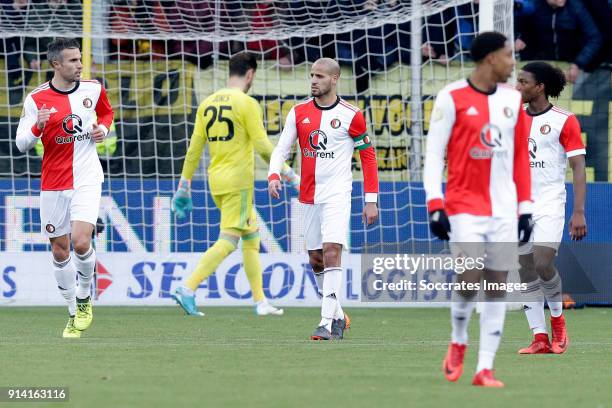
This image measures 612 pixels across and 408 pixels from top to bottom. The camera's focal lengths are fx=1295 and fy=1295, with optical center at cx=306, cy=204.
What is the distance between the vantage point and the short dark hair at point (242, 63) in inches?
452

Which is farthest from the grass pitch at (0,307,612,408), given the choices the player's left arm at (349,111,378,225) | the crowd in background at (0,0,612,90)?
the crowd in background at (0,0,612,90)

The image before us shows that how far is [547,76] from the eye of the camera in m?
8.70

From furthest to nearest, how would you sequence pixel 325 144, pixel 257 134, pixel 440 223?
pixel 257 134 → pixel 325 144 → pixel 440 223

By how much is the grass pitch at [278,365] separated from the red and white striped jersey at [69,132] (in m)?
1.19

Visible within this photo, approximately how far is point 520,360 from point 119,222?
6707 mm

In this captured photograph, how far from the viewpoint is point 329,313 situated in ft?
30.8

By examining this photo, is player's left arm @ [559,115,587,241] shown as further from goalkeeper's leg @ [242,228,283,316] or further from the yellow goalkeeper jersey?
goalkeeper's leg @ [242,228,283,316]

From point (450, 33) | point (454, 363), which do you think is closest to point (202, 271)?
point (450, 33)

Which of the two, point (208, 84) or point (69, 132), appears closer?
point (69, 132)

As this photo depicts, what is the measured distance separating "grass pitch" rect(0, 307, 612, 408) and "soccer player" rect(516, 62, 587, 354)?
0.34 meters

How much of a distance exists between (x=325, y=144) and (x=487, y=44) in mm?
3095

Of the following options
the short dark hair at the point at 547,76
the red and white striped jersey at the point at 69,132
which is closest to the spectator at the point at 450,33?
the short dark hair at the point at 547,76

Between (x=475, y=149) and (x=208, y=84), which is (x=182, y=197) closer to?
(x=208, y=84)

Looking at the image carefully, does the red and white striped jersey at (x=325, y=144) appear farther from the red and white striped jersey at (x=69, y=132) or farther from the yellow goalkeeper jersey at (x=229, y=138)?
the yellow goalkeeper jersey at (x=229, y=138)
